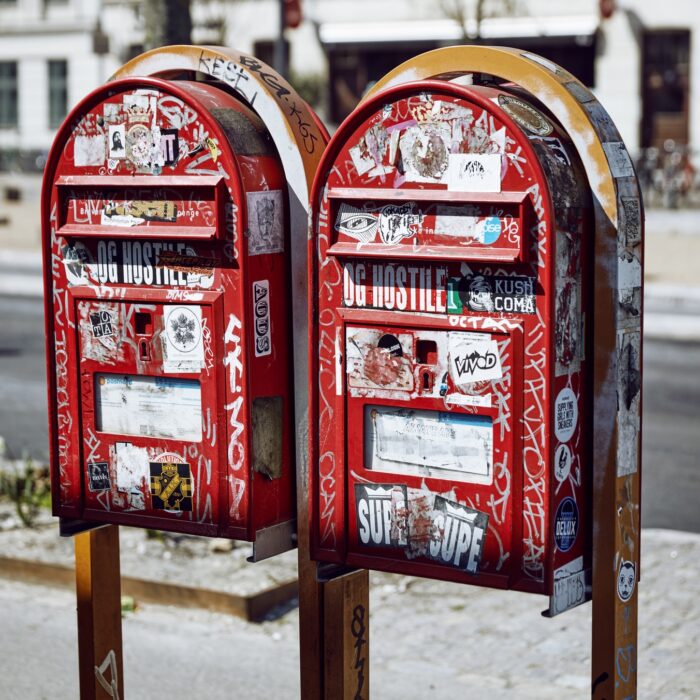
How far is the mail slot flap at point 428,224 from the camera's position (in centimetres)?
318

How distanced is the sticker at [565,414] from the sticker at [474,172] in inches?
20.0

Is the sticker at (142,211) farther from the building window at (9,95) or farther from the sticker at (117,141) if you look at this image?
the building window at (9,95)

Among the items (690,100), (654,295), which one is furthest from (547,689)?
(690,100)

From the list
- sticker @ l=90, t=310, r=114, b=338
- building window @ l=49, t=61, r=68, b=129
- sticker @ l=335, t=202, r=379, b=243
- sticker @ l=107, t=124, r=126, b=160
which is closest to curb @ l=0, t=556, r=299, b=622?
sticker @ l=90, t=310, r=114, b=338

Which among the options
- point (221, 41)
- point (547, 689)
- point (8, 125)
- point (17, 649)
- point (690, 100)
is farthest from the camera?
point (8, 125)

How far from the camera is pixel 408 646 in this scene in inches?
211

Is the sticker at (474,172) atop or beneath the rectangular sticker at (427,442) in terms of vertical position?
atop

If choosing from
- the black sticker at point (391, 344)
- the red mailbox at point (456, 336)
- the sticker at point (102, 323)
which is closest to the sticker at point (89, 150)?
the sticker at point (102, 323)

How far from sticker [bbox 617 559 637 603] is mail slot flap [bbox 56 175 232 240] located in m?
1.32

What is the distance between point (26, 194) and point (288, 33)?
8070mm

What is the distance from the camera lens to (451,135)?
325cm

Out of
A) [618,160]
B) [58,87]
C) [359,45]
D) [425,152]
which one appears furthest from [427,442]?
[58,87]

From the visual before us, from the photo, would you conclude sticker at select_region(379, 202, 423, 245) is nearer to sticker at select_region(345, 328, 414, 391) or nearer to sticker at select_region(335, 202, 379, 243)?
sticker at select_region(335, 202, 379, 243)

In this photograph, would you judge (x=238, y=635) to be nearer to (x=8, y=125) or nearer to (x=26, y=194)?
→ (x=26, y=194)
